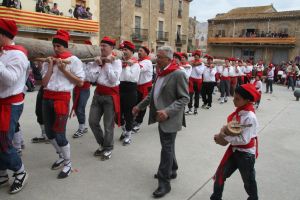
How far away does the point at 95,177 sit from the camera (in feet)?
13.2

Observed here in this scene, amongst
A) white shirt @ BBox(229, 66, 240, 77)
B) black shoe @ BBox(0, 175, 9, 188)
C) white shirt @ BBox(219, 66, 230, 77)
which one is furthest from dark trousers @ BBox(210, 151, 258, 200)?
white shirt @ BBox(229, 66, 240, 77)

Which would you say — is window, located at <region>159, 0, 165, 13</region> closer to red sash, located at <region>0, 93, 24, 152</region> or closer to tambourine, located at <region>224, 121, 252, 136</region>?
red sash, located at <region>0, 93, 24, 152</region>

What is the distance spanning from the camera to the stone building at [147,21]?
993 inches

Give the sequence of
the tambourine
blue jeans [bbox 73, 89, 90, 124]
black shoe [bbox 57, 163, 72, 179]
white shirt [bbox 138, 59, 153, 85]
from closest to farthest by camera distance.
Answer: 1. the tambourine
2. black shoe [bbox 57, 163, 72, 179]
3. blue jeans [bbox 73, 89, 90, 124]
4. white shirt [bbox 138, 59, 153, 85]

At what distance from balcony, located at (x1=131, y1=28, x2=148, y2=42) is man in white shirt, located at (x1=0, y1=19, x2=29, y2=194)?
23.7 m

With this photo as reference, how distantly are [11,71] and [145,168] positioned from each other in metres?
2.31

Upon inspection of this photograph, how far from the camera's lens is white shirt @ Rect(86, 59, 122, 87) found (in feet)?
14.5

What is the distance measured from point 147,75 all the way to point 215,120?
2.70 meters

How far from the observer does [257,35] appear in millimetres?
38062

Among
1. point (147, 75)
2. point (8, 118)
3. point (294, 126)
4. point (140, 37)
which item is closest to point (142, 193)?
point (8, 118)

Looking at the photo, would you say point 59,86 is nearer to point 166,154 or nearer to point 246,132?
point 166,154

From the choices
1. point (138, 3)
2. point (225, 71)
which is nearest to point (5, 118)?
Result: point (225, 71)

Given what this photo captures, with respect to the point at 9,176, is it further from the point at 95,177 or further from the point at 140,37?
the point at 140,37

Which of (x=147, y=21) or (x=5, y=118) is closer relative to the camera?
(x=5, y=118)
